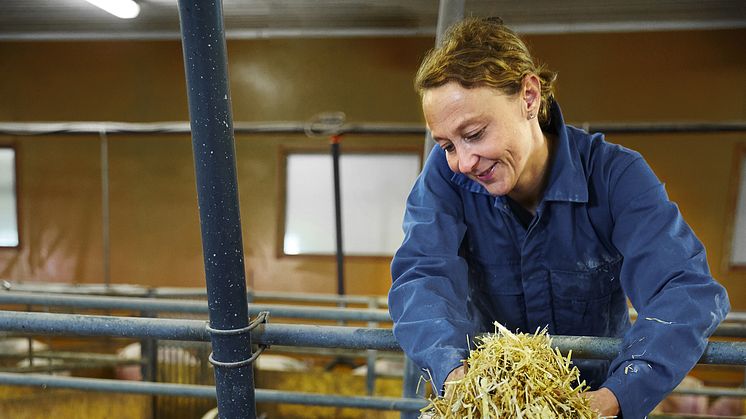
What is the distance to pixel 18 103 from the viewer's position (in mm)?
6234

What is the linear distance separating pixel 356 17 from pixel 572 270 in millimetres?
4699

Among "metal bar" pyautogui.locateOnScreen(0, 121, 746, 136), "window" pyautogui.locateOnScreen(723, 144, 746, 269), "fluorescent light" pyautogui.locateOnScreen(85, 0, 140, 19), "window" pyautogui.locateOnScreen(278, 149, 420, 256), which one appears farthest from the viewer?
"window" pyautogui.locateOnScreen(278, 149, 420, 256)

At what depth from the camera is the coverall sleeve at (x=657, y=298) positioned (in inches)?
35.4

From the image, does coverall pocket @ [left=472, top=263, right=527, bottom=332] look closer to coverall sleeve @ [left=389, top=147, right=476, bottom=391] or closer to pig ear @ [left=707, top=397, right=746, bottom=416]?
coverall sleeve @ [left=389, top=147, right=476, bottom=391]

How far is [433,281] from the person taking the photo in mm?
1059

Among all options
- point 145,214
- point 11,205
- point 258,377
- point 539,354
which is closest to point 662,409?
point 258,377

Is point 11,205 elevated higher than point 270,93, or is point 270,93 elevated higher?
point 270,93

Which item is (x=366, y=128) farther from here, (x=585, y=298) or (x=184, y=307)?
(x=585, y=298)

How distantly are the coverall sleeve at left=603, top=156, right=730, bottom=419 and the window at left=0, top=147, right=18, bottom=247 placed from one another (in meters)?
6.81

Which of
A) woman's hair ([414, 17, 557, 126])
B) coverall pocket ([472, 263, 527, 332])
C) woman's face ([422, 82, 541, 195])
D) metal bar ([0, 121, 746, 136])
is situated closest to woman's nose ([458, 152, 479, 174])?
woman's face ([422, 82, 541, 195])

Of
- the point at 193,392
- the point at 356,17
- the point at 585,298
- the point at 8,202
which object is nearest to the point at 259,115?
the point at 356,17

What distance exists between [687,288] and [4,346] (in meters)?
4.43

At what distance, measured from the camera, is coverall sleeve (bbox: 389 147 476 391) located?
3.19ft

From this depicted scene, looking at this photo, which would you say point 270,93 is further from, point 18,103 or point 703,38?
point 703,38
